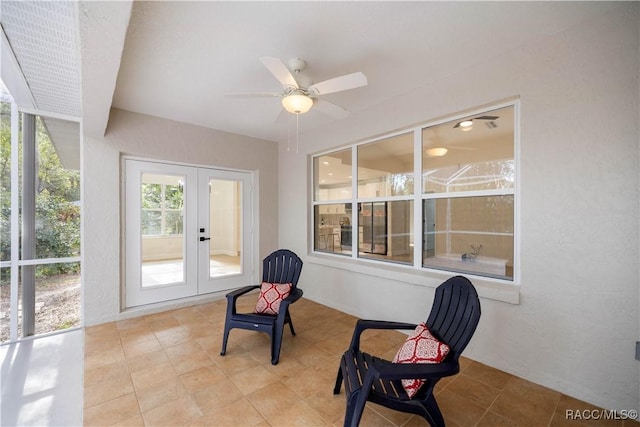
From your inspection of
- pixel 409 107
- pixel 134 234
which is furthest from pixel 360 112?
pixel 134 234

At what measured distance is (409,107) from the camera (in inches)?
119

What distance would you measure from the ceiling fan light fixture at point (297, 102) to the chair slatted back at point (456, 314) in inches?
71.0

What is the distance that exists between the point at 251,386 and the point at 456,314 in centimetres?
163

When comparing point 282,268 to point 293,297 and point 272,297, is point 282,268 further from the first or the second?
point 293,297

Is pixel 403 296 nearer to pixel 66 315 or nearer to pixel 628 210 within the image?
pixel 628 210

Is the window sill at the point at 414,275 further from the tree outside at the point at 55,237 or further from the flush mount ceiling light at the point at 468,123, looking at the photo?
the tree outside at the point at 55,237

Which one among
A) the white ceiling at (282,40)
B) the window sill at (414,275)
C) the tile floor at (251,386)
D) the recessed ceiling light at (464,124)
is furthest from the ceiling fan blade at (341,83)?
the tile floor at (251,386)

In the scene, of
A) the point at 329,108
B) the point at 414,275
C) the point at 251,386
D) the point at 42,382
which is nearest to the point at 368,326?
the point at 251,386

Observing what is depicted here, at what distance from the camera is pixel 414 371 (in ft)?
4.75

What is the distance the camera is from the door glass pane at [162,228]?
12.2ft

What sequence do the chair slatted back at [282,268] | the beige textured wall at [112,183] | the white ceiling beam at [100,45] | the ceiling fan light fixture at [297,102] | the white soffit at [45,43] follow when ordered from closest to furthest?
the white ceiling beam at [100,45], the white soffit at [45,43], the ceiling fan light fixture at [297,102], the chair slatted back at [282,268], the beige textured wall at [112,183]

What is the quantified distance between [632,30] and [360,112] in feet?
7.70

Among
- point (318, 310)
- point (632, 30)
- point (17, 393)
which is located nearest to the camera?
point (632, 30)

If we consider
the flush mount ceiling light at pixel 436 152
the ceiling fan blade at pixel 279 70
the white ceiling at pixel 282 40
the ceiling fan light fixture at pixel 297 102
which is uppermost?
the white ceiling at pixel 282 40
